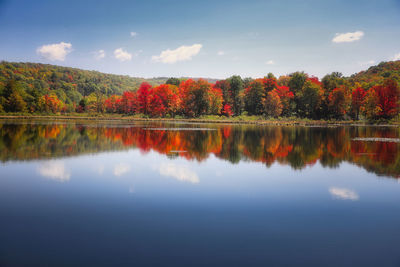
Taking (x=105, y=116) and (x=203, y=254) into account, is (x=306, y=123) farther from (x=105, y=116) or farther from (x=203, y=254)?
(x=203, y=254)

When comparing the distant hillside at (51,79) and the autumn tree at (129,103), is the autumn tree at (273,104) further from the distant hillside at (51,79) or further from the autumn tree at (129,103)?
the distant hillside at (51,79)

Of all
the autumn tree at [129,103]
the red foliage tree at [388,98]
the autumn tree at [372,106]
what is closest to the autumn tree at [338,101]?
the autumn tree at [372,106]

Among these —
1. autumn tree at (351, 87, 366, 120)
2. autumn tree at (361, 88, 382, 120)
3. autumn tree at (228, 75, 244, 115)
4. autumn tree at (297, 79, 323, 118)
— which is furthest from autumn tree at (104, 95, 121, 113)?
autumn tree at (361, 88, 382, 120)

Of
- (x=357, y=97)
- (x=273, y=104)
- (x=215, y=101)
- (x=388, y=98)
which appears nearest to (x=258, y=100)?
(x=273, y=104)

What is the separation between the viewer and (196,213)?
847 cm

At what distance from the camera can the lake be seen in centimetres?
609

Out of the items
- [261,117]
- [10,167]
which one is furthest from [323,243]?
[261,117]

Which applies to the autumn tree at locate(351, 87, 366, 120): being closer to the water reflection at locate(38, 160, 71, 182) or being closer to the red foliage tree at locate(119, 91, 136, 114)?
the red foliage tree at locate(119, 91, 136, 114)

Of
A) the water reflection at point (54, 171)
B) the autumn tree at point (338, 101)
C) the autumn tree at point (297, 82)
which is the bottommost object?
the water reflection at point (54, 171)

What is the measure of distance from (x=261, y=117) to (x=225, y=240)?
69482mm

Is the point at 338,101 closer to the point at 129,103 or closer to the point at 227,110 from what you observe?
the point at 227,110

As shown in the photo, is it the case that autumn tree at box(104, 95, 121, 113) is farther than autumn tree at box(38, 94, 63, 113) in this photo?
Yes

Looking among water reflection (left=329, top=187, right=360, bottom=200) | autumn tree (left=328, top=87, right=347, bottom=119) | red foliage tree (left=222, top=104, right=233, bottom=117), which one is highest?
autumn tree (left=328, top=87, right=347, bottom=119)

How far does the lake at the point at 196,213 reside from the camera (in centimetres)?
609
